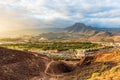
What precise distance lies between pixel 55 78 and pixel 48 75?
5.96 feet

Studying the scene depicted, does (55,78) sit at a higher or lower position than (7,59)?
lower

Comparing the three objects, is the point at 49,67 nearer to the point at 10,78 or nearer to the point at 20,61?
the point at 20,61

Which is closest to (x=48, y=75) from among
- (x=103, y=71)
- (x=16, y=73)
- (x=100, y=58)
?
(x=16, y=73)

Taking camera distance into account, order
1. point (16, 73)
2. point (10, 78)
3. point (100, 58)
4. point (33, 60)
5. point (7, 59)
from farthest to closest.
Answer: point (100, 58), point (33, 60), point (7, 59), point (16, 73), point (10, 78)

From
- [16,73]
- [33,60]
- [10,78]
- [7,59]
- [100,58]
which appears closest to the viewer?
[10,78]

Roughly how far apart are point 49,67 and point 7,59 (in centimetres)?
638

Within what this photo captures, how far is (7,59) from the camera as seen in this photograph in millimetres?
38938

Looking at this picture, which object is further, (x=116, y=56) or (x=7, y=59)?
(x=116, y=56)

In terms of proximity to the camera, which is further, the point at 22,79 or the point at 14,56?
the point at 14,56

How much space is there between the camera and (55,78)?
117 ft

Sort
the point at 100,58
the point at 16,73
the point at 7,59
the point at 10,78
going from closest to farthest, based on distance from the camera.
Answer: the point at 10,78, the point at 16,73, the point at 7,59, the point at 100,58

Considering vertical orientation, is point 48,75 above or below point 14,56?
below

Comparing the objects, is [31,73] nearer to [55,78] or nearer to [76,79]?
[55,78]

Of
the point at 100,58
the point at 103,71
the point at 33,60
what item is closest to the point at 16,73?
the point at 33,60
